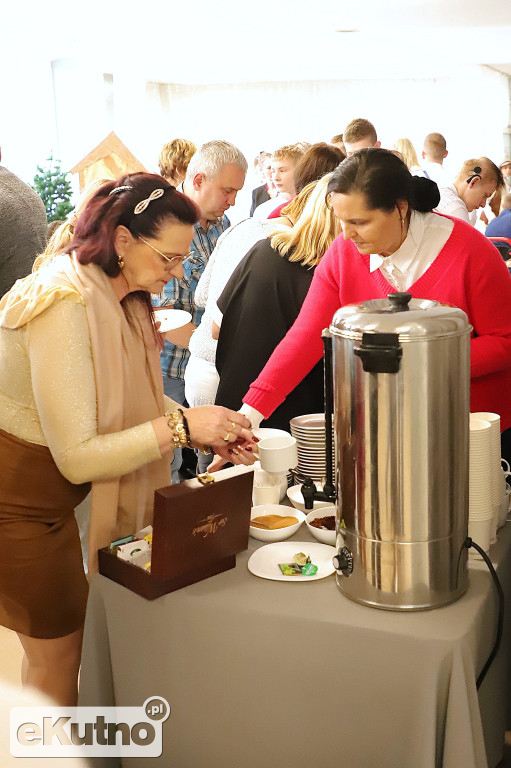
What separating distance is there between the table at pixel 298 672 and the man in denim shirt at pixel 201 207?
58.3 inches

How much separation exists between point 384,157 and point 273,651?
3.34 ft

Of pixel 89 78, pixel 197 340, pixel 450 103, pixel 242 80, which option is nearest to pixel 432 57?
pixel 450 103

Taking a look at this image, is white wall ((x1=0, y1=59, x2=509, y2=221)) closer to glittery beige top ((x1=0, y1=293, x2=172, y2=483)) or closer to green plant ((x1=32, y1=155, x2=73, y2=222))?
green plant ((x1=32, y1=155, x2=73, y2=222))

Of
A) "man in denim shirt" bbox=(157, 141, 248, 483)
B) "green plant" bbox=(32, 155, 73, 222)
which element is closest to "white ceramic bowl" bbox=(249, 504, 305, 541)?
"man in denim shirt" bbox=(157, 141, 248, 483)

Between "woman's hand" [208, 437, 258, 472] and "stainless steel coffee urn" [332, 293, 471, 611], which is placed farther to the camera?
"woman's hand" [208, 437, 258, 472]

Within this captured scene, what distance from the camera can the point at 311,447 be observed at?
67.4 inches

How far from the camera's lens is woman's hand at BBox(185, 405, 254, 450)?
5.06 ft

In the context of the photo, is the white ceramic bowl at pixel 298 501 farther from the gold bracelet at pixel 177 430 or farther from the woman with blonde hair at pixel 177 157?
the woman with blonde hair at pixel 177 157

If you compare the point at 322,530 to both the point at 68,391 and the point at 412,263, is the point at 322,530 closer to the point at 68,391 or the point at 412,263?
the point at 68,391

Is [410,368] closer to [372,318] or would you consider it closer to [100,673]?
[372,318]

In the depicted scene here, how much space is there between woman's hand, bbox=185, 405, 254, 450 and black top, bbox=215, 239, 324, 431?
0.65 m

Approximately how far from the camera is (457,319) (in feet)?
3.93

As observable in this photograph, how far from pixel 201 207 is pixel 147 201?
4.88 ft

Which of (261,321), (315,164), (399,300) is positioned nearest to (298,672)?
(399,300)
